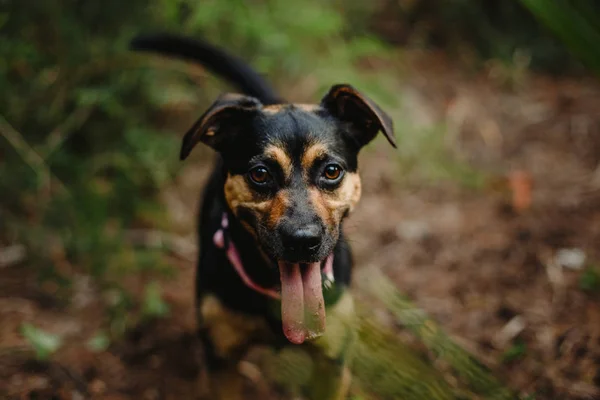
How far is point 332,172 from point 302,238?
58cm

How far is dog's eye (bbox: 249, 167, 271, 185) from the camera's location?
2936 mm

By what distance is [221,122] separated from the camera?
3262mm

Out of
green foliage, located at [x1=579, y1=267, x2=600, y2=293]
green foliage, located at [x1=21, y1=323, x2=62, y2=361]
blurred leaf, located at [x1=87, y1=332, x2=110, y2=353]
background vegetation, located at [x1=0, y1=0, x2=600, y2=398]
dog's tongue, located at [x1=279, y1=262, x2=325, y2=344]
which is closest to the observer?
dog's tongue, located at [x1=279, y1=262, x2=325, y2=344]

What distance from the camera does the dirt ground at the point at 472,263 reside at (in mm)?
3689

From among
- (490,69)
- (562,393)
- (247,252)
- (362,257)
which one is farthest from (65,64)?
(490,69)

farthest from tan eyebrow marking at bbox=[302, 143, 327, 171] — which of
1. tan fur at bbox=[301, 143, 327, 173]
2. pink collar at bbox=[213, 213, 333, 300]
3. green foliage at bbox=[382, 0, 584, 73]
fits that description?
green foliage at bbox=[382, 0, 584, 73]

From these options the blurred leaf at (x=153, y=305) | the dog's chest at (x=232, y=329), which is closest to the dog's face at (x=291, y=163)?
the dog's chest at (x=232, y=329)

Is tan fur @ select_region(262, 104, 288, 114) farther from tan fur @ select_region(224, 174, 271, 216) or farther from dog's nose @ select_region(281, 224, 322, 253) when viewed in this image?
dog's nose @ select_region(281, 224, 322, 253)

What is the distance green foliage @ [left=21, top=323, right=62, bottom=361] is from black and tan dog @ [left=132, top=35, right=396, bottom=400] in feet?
3.93

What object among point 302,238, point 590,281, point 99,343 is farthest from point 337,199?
point 590,281

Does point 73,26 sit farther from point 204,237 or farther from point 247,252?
point 247,252

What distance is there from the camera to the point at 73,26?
455 centimetres

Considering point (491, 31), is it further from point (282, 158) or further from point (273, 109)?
point (282, 158)

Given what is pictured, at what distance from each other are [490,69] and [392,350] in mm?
7515
